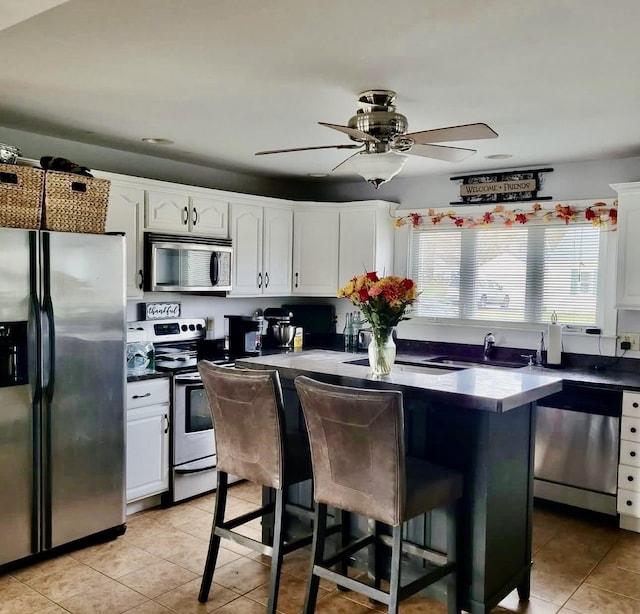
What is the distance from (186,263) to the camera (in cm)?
441

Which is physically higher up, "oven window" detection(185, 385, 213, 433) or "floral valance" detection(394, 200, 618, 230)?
"floral valance" detection(394, 200, 618, 230)

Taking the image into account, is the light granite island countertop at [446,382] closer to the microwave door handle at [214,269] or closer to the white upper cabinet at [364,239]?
the microwave door handle at [214,269]

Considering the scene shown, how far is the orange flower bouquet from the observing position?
9.04 feet

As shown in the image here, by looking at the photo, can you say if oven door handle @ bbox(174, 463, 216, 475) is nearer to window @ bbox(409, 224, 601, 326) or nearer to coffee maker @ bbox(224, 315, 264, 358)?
coffee maker @ bbox(224, 315, 264, 358)

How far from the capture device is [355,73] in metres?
2.63

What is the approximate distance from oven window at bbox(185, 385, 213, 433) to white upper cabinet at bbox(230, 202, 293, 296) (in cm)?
96

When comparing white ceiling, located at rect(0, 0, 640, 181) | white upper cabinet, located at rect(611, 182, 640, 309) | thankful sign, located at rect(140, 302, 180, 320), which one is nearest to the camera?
white ceiling, located at rect(0, 0, 640, 181)

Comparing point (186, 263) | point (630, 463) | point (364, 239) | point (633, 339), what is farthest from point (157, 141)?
point (630, 463)

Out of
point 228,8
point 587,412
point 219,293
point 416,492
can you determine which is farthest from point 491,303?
point 228,8

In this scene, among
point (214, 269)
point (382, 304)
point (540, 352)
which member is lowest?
point (540, 352)

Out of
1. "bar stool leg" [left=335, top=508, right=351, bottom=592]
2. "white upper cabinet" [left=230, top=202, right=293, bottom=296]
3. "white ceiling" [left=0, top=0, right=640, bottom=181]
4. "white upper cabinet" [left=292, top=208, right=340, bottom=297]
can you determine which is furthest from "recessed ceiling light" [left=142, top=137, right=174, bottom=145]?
"bar stool leg" [left=335, top=508, right=351, bottom=592]

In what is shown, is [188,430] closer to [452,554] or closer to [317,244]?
[317,244]

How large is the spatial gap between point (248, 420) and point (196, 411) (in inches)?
63.0

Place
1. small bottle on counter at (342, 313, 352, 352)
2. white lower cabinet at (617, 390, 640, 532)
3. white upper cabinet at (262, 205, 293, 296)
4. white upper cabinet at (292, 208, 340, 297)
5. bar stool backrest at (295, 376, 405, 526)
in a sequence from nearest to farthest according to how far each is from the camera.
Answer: bar stool backrest at (295, 376, 405, 526) → white lower cabinet at (617, 390, 640, 532) → white upper cabinet at (262, 205, 293, 296) → white upper cabinet at (292, 208, 340, 297) → small bottle on counter at (342, 313, 352, 352)
